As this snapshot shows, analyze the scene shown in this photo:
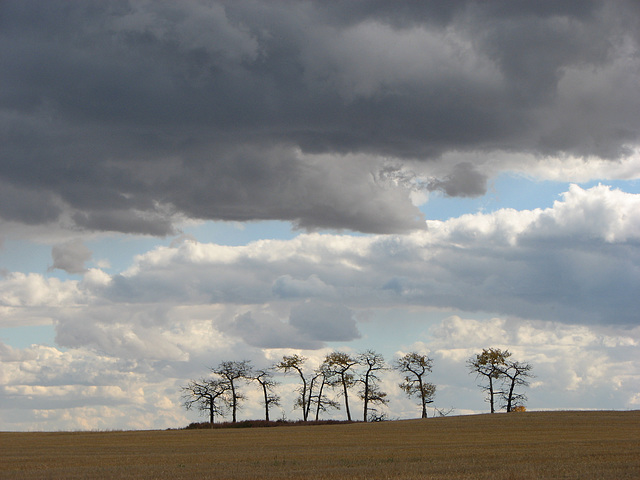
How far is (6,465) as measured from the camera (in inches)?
1647

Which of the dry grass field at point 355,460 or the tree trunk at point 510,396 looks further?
the tree trunk at point 510,396

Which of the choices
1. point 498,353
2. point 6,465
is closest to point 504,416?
point 498,353

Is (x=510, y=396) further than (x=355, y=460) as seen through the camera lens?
Yes

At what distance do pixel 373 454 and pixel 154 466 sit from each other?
43.0 ft

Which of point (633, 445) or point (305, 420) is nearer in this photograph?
point (633, 445)

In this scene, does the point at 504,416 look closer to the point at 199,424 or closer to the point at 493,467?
the point at 199,424

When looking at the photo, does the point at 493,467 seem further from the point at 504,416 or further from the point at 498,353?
the point at 498,353

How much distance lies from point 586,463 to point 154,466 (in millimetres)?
22312

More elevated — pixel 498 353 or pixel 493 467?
pixel 498 353

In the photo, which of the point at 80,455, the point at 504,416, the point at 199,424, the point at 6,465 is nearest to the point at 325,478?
the point at 6,465

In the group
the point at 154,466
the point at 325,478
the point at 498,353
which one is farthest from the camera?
the point at 498,353

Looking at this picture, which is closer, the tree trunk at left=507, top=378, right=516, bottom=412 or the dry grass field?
the dry grass field

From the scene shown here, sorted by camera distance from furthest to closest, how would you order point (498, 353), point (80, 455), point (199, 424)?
point (498, 353) → point (199, 424) → point (80, 455)

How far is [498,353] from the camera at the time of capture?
374ft
